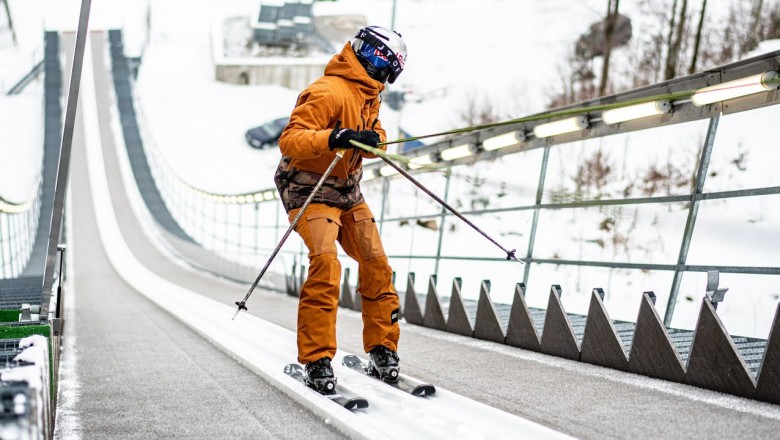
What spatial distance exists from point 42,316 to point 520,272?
600 centimetres

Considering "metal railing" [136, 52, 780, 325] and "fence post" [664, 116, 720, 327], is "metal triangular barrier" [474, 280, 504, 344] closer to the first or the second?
"metal railing" [136, 52, 780, 325]

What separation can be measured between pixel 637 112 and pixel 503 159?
13.8 meters

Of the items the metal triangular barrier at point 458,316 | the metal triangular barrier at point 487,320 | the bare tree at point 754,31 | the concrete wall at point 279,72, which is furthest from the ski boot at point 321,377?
the concrete wall at point 279,72

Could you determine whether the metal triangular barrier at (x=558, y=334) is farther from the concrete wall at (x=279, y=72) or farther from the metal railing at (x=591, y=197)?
the concrete wall at (x=279, y=72)

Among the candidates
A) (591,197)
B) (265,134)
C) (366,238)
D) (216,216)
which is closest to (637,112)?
(366,238)

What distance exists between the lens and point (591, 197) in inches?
528

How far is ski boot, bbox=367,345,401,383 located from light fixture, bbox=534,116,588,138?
281cm

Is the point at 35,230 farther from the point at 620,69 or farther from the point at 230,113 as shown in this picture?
the point at 620,69

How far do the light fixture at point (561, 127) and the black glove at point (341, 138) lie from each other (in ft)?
9.43

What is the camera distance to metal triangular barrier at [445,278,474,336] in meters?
6.21

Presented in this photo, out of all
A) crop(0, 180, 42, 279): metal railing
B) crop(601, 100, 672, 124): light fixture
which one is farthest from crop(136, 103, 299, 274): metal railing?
crop(601, 100, 672, 124): light fixture

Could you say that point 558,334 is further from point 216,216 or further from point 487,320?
point 216,216

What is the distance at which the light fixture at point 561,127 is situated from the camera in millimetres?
6004

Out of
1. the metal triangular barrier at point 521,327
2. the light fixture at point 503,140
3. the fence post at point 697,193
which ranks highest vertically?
the light fixture at point 503,140
